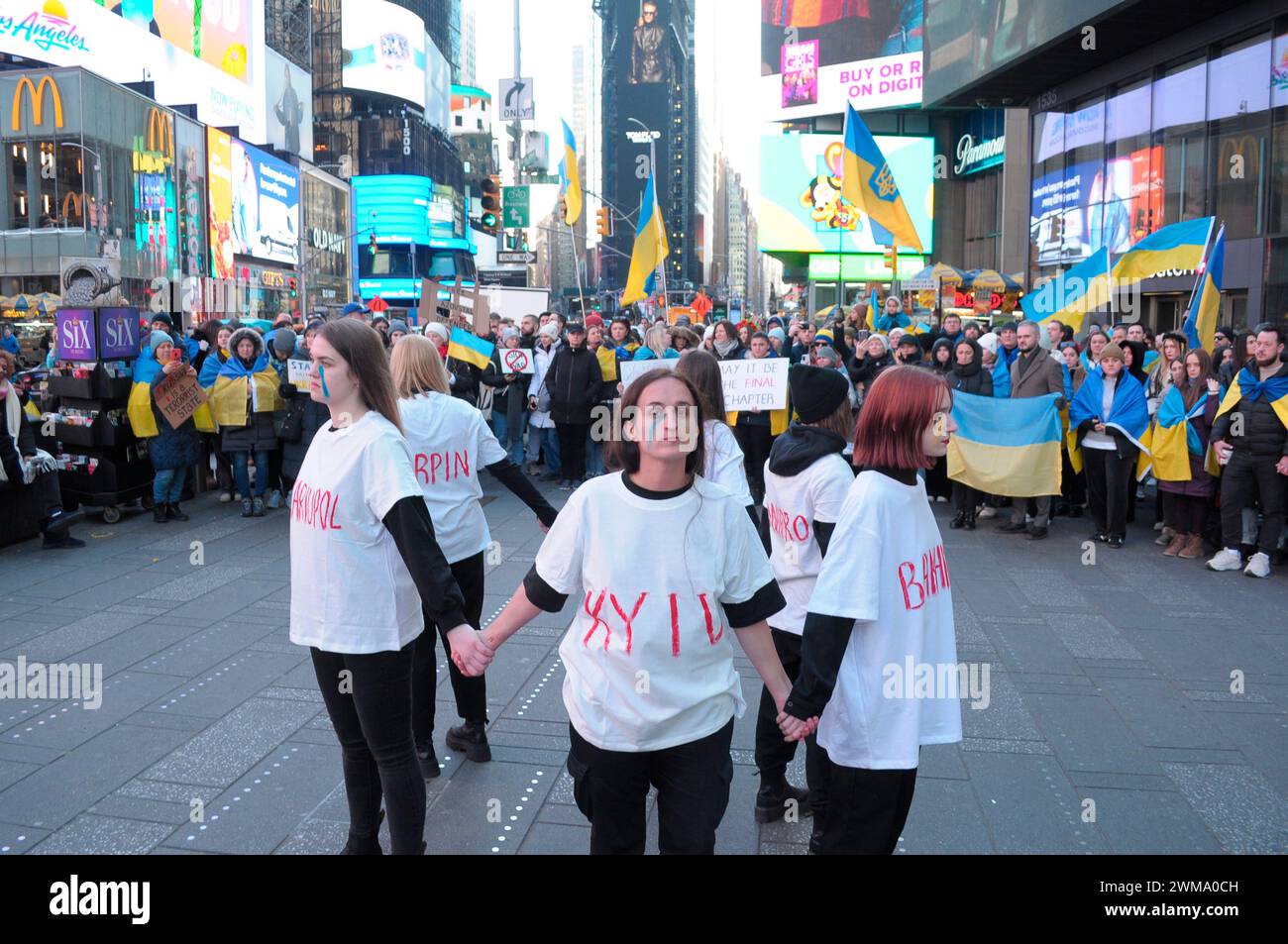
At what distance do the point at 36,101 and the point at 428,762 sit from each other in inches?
1655

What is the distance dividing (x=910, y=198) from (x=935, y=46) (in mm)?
33674

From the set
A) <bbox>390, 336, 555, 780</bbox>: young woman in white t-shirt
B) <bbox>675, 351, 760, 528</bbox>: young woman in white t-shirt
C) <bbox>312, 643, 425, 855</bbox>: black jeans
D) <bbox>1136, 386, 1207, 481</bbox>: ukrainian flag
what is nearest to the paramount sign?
<bbox>1136, 386, 1207, 481</bbox>: ukrainian flag

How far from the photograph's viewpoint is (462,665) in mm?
3309

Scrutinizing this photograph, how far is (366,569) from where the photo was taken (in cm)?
360

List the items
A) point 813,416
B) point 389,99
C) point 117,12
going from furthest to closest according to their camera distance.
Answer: point 389,99
point 117,12
point 813,416

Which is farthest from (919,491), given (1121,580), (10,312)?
(10,312)

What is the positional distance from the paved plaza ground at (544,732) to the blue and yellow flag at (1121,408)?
1.71 m

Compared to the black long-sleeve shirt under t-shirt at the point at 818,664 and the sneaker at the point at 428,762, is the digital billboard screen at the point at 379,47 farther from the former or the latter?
the black long-sleeve shirt under t-shirt at the point at 818,664

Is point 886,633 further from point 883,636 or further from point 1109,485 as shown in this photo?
point 1109,485

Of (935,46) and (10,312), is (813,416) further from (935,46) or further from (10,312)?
(10,312)

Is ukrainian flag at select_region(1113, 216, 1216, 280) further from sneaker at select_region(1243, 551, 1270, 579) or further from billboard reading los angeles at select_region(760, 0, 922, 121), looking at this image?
billboard reading los angeles at select_region(760, 0, 922, 121)

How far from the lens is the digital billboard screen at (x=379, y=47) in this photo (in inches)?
3863

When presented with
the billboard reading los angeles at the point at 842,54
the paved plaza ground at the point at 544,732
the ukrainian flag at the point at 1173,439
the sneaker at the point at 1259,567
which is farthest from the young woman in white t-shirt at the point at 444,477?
the billboard reading los angeles at the point at 842,54
